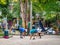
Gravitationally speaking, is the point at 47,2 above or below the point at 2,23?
above

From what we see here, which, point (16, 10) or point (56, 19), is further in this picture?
point (16, 10)

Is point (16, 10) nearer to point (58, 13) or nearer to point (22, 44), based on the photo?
point (58, 13)

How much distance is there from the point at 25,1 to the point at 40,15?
17.1 m

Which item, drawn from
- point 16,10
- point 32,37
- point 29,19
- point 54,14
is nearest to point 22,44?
point 32,37

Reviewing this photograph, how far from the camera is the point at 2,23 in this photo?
46.7m

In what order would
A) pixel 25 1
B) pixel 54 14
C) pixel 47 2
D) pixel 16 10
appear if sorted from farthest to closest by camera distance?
pixel 16 10 < pixel 54 14 < pixel 25 1 < pixel 47 2

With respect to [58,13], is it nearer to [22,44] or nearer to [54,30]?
[54,30]

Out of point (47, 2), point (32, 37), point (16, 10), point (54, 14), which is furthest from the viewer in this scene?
point (16, 10)

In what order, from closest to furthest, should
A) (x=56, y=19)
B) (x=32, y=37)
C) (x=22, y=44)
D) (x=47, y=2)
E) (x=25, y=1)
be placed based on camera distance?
(x=47, y=2) → (x=22, y=44) → (x=32, y=37) → (x=25, y=1) → (x=56, y=19)

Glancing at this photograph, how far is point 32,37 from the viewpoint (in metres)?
30.2

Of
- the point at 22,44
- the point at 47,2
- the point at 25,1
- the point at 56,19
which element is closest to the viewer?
the point at 47,2

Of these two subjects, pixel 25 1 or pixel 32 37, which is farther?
pixel 25 1

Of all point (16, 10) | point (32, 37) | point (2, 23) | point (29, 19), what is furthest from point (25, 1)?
point (16, 10)

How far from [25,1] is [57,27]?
7.19 metres
